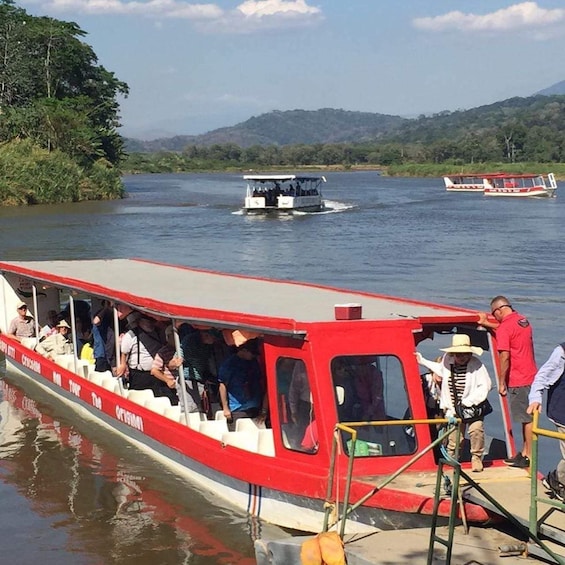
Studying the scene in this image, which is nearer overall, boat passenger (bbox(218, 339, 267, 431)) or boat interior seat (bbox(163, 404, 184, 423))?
boat passenger (bbox(218, 339, 267, 431))

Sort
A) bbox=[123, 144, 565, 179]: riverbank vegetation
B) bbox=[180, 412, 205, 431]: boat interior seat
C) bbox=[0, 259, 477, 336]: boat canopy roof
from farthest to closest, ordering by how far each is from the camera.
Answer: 1. bbox=[123, 144, 565, 179]: riverbank vegetation
2. bbox=[180, 412, 205, 431]: boat interior seat
3. bbox=[0, 259, 477, 336]: boat canopy roof

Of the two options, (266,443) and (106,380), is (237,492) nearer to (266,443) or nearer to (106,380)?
(266,443)

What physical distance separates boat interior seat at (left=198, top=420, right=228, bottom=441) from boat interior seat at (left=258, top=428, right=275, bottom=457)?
591mm

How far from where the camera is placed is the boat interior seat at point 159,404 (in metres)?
10.8

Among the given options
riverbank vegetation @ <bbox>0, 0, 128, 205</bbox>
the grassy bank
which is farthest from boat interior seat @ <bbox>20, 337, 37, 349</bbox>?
the grassy bank

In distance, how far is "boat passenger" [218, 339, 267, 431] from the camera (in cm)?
968

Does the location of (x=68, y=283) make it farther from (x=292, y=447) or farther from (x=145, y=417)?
(x=292, y=447)

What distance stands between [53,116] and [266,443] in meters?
57.2

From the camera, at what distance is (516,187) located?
2889 inches

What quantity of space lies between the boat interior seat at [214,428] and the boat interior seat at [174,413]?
1.52ft

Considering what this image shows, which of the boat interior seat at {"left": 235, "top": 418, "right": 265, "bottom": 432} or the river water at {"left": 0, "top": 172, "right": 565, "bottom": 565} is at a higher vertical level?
the boat interior seat at {"left": 235, "top": 418, "right": 265, "bottom": 432}

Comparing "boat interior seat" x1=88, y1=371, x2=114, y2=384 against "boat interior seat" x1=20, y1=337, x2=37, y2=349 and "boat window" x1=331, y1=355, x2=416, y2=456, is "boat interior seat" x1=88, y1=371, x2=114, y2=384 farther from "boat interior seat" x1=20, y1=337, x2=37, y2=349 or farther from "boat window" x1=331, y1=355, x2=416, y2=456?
"boat window" x1=331, y1=355, x2=416, y2=456

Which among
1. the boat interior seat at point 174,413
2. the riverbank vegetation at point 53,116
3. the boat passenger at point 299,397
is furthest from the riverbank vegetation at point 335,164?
the boat passenger at point 299,397

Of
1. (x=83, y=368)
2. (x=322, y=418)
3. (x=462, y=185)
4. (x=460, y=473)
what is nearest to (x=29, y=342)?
(x=83, y=368)
